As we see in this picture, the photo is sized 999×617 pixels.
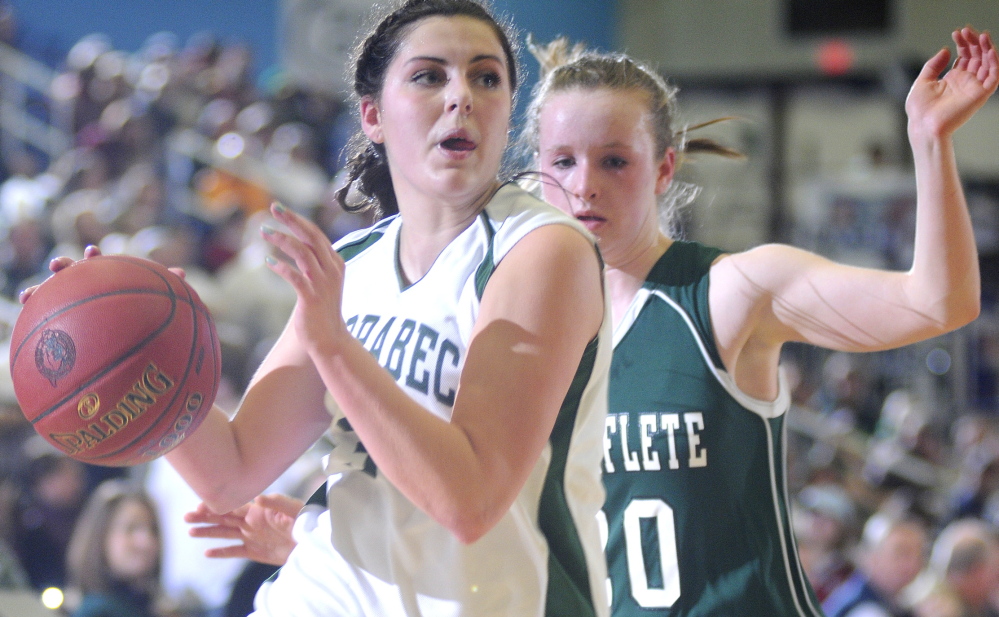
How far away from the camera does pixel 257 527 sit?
7.06ft

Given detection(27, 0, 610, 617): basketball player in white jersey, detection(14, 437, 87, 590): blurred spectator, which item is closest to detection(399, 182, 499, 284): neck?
detection(27, 0, 610, 617): basketball player in white jersey

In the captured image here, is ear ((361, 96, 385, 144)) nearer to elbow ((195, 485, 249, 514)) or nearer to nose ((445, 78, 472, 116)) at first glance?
nose ((445, 78, 472, 116))

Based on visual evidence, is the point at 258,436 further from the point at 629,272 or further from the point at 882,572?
the point at 882,572

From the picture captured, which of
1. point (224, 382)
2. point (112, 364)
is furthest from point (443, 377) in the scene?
point (224, 382)

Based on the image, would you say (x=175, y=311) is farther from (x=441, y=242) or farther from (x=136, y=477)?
(x=136, y=477)

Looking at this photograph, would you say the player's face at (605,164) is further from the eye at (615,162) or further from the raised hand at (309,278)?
the raised hand at (309,278)

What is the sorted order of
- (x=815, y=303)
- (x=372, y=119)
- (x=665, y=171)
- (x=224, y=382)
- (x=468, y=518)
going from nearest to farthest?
(x=468, y=518) < (x=372, y=119) < (x=815, y=303) < (x=665, y=171) < (x=224, y=382)

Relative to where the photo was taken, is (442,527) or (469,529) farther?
(442,527)

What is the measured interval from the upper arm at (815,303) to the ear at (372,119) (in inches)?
31.2

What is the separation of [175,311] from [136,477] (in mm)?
3205

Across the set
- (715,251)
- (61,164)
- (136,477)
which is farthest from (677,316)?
(61,164)

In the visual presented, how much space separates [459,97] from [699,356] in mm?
838

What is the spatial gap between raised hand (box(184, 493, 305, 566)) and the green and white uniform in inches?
25.6

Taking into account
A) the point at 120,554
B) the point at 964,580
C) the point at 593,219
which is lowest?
the point at 964,580
